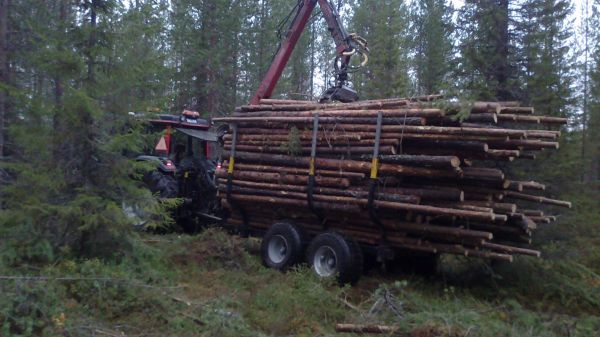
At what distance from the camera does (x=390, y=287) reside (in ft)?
32.6

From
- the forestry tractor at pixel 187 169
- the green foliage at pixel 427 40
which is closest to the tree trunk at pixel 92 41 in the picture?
the forestry tractor at pixel 187 169

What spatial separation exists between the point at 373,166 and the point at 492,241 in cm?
225

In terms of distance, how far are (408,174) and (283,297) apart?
2.60 meters

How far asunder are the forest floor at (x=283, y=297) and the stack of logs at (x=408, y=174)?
790 mm

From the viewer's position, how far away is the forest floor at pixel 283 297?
313 inches

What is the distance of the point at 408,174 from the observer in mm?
10273

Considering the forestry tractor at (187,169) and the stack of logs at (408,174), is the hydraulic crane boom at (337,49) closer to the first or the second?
the stack of logs at (408,174)

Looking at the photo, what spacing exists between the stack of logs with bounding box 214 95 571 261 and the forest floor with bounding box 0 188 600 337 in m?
0.79

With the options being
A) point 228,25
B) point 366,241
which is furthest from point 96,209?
point 228,25

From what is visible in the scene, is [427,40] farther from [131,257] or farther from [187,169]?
[131,257]

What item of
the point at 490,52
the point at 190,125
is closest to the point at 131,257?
the point at 190,125

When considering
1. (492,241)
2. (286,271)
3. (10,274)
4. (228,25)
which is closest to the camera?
(10,274)

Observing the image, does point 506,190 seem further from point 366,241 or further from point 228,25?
point 228,25

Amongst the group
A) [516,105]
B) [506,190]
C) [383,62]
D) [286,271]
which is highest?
[383,62]
